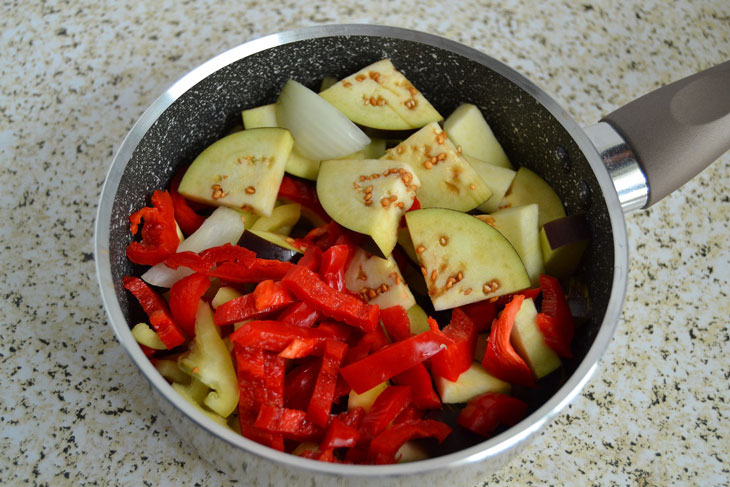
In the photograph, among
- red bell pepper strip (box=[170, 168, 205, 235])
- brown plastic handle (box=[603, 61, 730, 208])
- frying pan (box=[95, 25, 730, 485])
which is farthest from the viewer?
red bell pepper strip (box=[170, 168, 205, 235])

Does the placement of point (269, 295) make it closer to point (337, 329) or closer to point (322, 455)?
point (337, 329)

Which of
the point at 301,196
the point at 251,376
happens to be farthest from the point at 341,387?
the point at 301,196

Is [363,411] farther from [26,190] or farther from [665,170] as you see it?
[26,190]

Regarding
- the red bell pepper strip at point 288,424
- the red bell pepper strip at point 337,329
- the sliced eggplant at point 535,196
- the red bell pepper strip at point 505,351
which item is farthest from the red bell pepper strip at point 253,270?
the sliced eggplant at point 535,196

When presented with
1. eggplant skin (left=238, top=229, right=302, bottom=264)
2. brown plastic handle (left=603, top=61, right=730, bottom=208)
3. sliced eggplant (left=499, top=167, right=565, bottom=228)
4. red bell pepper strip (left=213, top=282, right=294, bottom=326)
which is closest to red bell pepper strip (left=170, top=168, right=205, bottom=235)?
eggplant skin (left=238, top=229, right=302, bottom=264)

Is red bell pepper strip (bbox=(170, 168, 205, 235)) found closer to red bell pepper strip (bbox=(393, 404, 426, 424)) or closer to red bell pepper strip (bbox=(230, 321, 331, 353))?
red bell pepper strip (bbox=(230, 321, 331, 353))

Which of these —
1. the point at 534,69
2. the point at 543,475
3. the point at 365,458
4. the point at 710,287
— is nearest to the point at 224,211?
the point at 365,458
